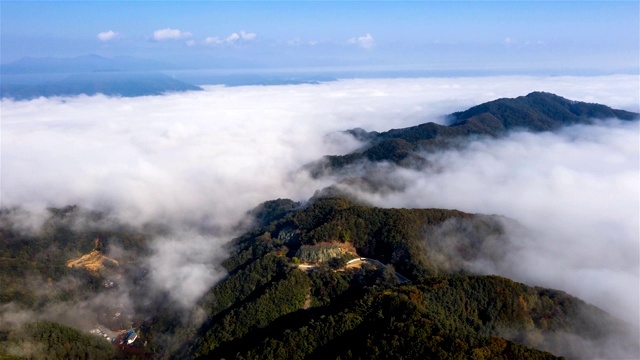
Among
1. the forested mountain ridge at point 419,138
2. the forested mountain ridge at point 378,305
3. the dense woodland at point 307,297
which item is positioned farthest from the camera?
the forested mountain ridge at point 419,138

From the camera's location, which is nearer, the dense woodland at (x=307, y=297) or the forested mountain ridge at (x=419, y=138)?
the dense woodland at (x=307, y=297)

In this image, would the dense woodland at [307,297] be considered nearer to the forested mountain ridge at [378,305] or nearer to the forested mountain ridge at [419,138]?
the forested mountain ridge at [378,305]

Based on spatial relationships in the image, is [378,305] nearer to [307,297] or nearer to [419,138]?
[307,297]

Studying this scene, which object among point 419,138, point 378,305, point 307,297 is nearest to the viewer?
point 378,305

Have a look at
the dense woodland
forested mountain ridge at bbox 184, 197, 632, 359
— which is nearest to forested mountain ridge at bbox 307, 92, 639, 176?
the dense woodland

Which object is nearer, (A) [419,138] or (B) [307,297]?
(B) [307,297]

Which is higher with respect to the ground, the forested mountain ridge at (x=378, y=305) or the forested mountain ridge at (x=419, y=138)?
the forested mountain ridge at (x=419, y=138)

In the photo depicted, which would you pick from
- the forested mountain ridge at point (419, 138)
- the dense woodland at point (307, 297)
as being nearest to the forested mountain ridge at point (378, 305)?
the dense woodland at point (307, 297)

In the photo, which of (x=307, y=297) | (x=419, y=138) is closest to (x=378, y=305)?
(x=307, y=297)

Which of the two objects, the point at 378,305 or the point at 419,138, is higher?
the point at 419,138

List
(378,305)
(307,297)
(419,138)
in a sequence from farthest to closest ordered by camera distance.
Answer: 1. (419,138)
2. (307,297)
3. (378,305)

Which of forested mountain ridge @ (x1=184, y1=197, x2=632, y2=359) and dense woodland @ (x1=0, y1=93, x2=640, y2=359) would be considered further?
dense woodland @ (x1=0, y1=93, x2=640, y2=359)

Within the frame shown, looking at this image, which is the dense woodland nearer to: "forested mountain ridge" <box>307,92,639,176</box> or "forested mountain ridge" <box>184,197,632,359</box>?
"forested mountain ridge" <box>184,197,632,359</box>
